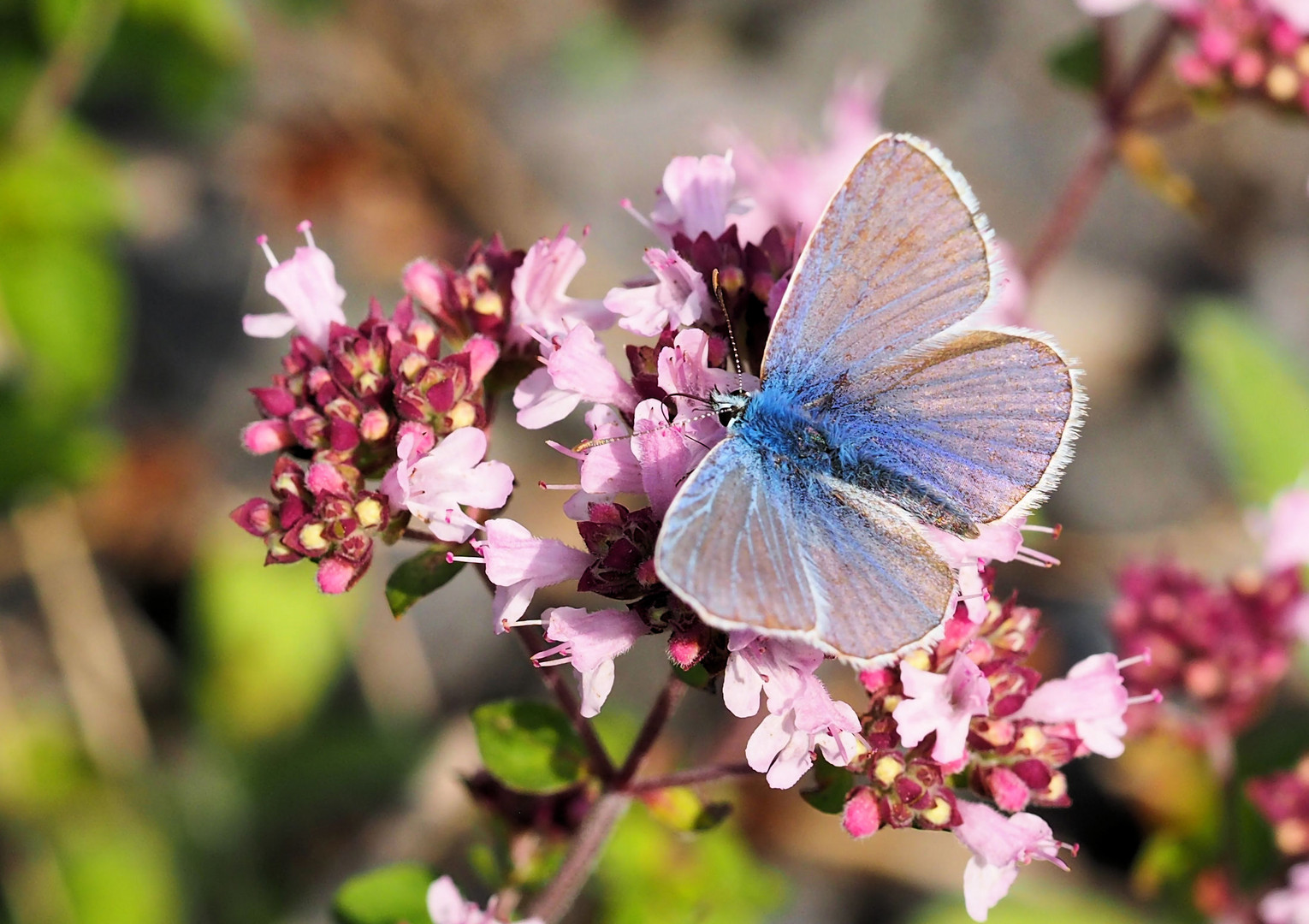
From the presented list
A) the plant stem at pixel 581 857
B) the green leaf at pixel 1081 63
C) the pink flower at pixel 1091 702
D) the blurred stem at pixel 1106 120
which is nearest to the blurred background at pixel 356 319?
the blurred stem at pixel 1106 120

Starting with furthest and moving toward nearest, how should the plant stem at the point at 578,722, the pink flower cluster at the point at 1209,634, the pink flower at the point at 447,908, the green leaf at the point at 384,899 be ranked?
the pink flower cluster at the point at 1209,634 → the green leaf at the point at 384,899 → the plant stem at the point at 578,722 → the pink flower at the point at 447,908

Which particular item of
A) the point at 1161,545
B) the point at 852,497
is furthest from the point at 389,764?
the point at 1161,545

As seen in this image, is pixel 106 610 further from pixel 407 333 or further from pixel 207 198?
pixel 407 333

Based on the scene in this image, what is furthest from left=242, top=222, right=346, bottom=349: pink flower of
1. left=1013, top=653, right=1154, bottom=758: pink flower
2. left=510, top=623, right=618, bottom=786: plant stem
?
left=1013, top=653, right=1154, bottom=758: pink flower

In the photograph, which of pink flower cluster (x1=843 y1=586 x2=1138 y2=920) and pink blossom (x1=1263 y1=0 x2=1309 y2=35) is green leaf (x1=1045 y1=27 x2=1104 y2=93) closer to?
pink blossom (x1=1263 y1=0 x2=1309 y2=35)

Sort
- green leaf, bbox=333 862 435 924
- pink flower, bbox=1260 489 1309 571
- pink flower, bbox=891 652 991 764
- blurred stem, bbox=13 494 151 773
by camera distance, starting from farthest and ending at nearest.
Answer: blurred stem, bbox=13 494 151 773
pink flower, bbox=1260 489 1309 571
green leaf, bbox=333 862 435 924
pink flower, bbox=891 652 991 764

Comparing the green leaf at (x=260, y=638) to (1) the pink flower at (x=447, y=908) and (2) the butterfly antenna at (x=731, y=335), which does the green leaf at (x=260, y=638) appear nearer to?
(1) the pink flower at (x=447, y=908)
